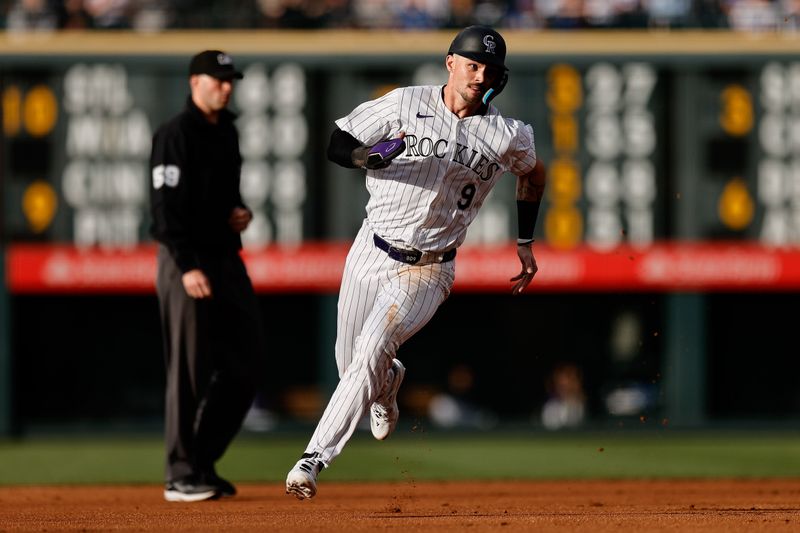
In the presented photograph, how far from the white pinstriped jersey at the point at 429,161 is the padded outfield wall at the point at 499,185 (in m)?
9.95

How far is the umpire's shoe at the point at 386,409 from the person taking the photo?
6896mm

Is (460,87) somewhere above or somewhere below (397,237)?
above

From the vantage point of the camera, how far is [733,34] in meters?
17.1

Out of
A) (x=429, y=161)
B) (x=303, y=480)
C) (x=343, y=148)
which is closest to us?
(x=303, y=480)

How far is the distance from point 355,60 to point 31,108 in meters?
3.57

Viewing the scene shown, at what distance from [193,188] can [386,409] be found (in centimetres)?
153

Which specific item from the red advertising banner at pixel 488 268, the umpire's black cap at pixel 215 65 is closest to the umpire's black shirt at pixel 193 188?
the umpire's black cap at pixel 215 65

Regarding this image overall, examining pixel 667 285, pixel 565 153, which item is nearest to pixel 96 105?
pixel 565 153

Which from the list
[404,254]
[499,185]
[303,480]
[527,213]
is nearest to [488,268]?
[499,185]

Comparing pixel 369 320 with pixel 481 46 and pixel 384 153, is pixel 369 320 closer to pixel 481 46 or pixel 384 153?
pixel 384 153

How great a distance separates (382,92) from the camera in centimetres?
1680

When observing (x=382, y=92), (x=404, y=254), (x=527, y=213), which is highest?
(x=382, y=92)

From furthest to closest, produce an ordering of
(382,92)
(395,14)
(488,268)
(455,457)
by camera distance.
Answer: (395,14), (488,268), (382,92), (455,457)

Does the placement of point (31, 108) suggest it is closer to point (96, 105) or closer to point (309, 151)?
point (96, 105)
